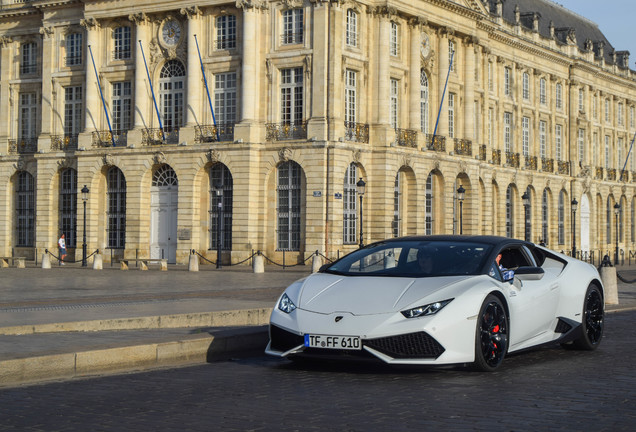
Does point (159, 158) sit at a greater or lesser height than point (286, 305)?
greater

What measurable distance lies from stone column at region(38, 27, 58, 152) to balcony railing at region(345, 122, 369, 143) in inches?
630

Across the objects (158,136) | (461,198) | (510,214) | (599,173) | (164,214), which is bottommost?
(164,214)

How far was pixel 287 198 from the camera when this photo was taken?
A: 46.3 meters

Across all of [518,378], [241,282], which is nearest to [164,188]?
[241,282]

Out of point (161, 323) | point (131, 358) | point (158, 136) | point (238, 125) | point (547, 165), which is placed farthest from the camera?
point (547, 165)

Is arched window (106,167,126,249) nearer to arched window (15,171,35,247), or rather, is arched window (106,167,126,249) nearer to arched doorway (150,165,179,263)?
arched doorway (150,165,179,263)

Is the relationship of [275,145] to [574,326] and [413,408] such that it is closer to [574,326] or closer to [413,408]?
[574,326]

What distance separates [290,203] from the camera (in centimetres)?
4612

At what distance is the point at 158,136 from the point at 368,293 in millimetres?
39813

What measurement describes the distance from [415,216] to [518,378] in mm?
40254

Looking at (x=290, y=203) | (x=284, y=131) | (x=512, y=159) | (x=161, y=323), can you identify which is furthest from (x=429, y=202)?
(x=161, y=323)

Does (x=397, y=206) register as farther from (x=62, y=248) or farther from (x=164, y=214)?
(x=62, y=248)

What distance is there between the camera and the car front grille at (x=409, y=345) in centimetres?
955

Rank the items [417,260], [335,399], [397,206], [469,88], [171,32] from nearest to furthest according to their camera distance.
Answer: [335,399]
[417,260]
[171,32]
[397,206]
[469,88]
